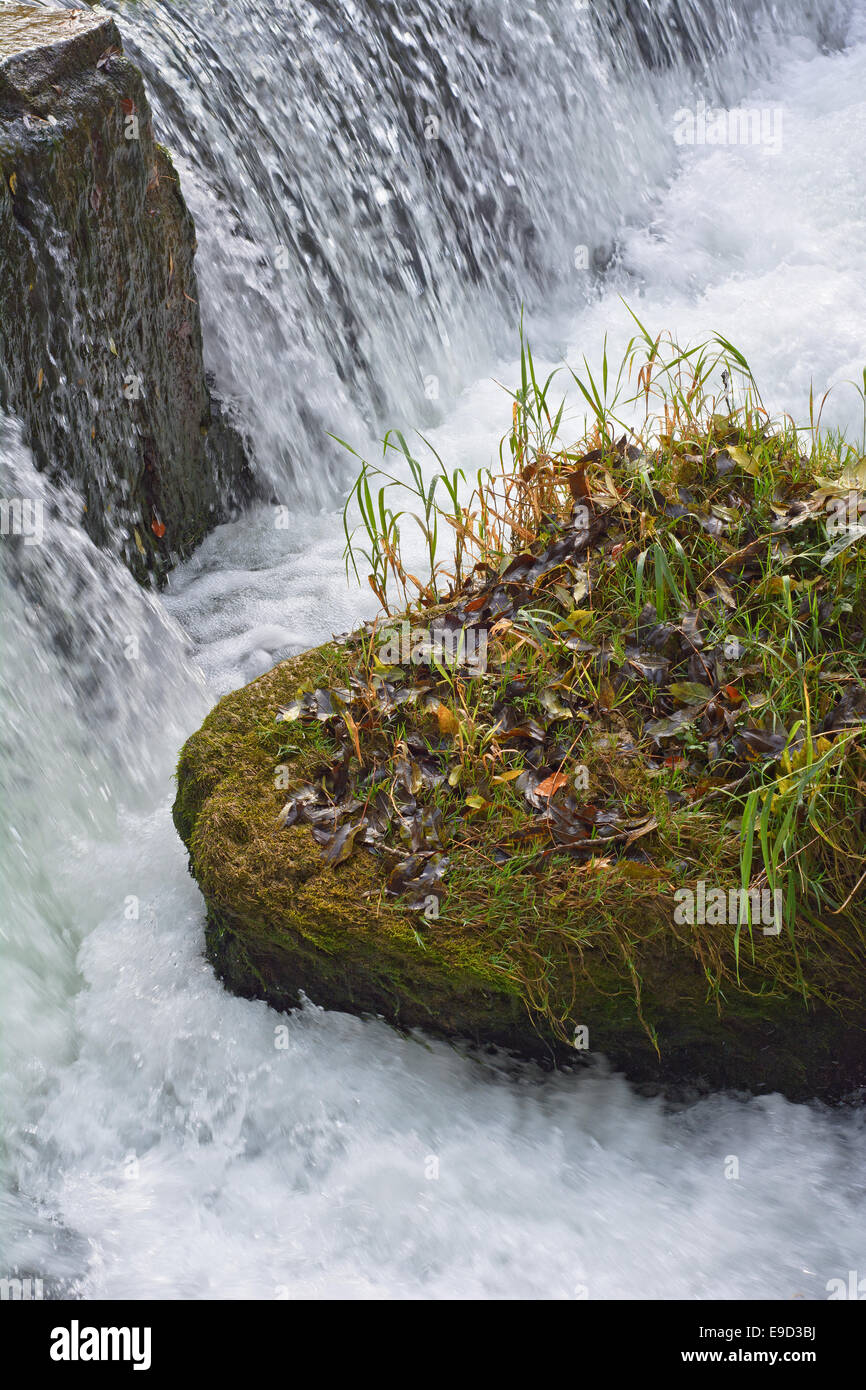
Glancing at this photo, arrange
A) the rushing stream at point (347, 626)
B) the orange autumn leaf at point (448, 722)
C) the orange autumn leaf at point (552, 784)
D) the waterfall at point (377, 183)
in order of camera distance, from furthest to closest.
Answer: the waterfall at point (377, 183) → the orange autumn leaf at point (448, 722) → the orange autumn leaf at point (552, 784) → the rushing stream at point (347, 626)

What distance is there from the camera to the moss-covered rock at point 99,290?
3678 mm

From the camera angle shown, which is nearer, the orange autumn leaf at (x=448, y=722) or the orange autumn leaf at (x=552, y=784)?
the orange autumn leaf at (x=552, y=784)

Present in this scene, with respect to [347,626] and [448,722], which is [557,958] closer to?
[448,722]

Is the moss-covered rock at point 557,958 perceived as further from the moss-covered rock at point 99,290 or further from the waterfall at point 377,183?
the waterfall at point 377,183

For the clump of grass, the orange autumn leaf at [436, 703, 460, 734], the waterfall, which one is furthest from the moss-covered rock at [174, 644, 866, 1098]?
the waterfall

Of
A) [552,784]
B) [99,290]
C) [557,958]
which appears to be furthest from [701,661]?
[99,290]

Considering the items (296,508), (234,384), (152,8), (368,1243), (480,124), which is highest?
(152,8)

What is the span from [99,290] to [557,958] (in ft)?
9.59

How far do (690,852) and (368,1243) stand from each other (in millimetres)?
1147

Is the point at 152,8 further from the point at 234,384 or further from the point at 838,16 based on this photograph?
the point at 838,16

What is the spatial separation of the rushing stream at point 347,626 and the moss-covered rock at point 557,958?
4.0 inches

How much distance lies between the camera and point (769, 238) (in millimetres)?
7223

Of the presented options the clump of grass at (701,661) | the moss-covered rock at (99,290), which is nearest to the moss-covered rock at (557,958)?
the clump of grass at (701,661)

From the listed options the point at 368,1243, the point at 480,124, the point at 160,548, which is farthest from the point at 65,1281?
the point at 480,124
